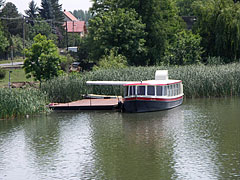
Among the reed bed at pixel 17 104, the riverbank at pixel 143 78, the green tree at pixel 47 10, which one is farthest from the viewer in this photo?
the green tree at pixel 47 10

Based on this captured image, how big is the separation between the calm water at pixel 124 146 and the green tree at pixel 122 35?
25.1 m

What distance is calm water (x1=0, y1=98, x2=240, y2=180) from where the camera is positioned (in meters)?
23.5

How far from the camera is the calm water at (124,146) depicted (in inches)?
924

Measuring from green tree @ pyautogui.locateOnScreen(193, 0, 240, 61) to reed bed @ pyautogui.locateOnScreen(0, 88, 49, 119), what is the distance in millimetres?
34637

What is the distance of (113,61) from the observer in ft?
194

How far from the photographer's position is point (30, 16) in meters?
153

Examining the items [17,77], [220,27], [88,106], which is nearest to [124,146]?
[88,106]

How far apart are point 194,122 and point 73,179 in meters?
17.1

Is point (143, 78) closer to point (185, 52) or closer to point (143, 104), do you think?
point (143, 104)

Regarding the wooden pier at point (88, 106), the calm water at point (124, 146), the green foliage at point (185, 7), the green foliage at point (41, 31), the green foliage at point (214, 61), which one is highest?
the green foliage at point (185, 7)

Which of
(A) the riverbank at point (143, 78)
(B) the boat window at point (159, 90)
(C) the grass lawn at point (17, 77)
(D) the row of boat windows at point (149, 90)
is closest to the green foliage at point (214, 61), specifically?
(A) the riverbank at point (143, 78)

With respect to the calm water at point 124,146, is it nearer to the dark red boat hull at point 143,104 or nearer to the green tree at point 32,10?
the dark red boat hull at point 143,104

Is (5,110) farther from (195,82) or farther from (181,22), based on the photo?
(181,22)

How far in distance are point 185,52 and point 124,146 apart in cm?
4016
